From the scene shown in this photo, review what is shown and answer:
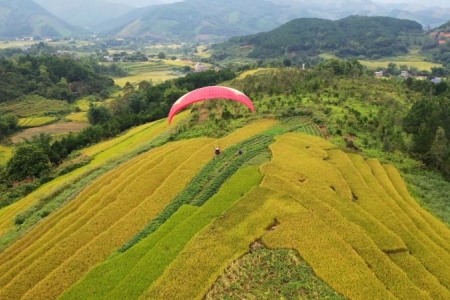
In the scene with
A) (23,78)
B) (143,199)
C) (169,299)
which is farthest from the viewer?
(23,78)

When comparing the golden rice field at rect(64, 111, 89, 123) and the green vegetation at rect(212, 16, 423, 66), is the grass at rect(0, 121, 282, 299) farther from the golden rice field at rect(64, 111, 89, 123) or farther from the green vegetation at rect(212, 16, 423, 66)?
the green vegetation at rect(212, 16, 423, 66)

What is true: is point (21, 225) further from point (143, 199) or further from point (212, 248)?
point (212, 248)

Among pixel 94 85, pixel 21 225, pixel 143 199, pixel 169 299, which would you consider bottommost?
pixel 94 85

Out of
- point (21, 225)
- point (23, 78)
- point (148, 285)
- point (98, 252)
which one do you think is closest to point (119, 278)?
point (148, 285)

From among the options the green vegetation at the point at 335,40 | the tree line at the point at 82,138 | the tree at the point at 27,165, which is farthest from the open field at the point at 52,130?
the green vegetation at the point at 335,40

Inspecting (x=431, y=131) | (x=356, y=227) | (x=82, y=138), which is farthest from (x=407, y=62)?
(x=356, y=227)

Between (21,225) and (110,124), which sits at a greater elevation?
(21,225)

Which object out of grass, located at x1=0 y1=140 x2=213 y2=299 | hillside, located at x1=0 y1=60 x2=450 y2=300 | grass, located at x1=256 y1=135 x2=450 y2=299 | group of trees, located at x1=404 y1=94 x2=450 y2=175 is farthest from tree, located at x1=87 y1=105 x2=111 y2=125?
group of trees, located at x1=404 y1=94 x2=450 y2=175
